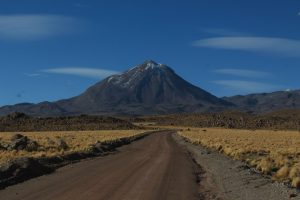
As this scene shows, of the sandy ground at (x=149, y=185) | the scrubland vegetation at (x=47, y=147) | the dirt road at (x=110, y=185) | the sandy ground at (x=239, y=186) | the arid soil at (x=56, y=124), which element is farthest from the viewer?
the arid soil at (x=56, y=124)

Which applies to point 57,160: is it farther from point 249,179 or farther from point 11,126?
point 11,126

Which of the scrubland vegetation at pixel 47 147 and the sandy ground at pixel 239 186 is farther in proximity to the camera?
the scrubland vegetation at pixel 47 147

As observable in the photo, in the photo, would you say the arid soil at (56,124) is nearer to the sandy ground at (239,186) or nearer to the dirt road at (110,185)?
the dirt road at (110,185)

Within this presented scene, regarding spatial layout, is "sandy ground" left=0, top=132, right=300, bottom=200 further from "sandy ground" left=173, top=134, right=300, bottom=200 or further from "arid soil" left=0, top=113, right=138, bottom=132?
"arid soil" left=0, top=113, right=138, bottom=132

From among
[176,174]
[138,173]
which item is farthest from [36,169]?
[176,174]

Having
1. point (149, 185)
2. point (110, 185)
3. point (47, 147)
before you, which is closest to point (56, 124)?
point (47, 147)

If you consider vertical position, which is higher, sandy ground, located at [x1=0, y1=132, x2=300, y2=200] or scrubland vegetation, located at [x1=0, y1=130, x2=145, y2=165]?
scrubland vegetation, located at [x1=0, y1=130, x2=145, y2=165]

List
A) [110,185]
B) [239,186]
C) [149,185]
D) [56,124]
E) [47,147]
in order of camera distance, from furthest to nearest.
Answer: [56,124] → [47,147] → [239,186] → [149,185] → [110,185]

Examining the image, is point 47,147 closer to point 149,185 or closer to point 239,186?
point 149,185

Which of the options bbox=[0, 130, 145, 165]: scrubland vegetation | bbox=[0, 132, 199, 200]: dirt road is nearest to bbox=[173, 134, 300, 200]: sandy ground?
bbox=[0, 132, 199, 200]: dirt road

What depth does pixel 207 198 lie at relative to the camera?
666 inches

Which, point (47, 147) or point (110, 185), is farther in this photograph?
point (47, 147)

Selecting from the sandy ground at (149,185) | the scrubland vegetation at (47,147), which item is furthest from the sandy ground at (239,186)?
the scrubland vegetation at (47,147)

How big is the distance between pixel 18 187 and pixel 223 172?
10471 millimetres
